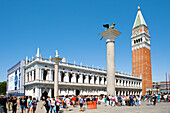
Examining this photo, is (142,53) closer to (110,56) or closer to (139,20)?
(139,20)

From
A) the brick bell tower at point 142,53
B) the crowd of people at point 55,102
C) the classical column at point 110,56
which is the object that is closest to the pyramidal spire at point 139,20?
the brick bell tower at point 142,53

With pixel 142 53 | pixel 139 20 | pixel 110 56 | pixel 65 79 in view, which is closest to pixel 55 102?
pixel 110 56

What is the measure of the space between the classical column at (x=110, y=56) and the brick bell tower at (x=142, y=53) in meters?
62.2

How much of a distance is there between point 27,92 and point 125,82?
38.5 m

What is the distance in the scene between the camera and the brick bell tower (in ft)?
→ 261

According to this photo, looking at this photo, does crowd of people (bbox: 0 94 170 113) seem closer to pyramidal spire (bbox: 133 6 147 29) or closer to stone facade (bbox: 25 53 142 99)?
stone facade (bbox: 25 53 142 99)

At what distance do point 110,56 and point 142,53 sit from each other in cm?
6329

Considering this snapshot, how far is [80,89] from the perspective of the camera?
52.3 meters

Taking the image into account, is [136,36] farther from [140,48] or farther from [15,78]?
[15,78]

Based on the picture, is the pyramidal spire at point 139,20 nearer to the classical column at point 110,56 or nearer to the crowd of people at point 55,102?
the crowd of people at point 55,102

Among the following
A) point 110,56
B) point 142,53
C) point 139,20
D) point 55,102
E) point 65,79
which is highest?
point 139,20

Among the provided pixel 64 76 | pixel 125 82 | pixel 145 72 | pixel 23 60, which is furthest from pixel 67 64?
pixel 145 72

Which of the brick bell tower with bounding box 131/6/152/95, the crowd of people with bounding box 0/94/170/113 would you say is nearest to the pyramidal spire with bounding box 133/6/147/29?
the brick bell tower with bounding box 131/6/152/95

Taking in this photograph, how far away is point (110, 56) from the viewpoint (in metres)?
21.2
